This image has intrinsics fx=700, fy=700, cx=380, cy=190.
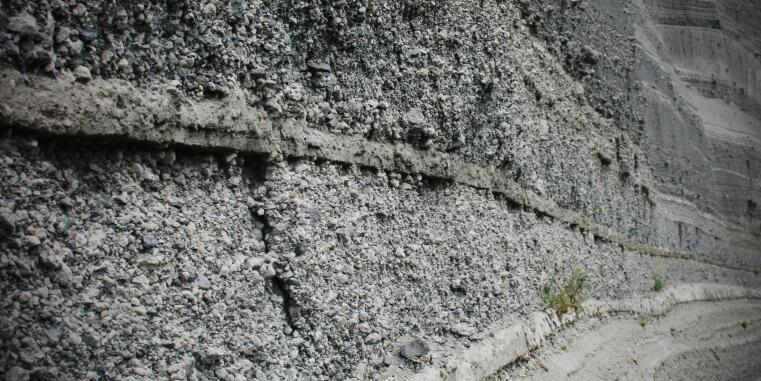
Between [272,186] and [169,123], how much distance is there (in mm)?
650

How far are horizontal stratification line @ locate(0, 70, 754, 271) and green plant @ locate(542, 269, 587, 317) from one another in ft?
6.86

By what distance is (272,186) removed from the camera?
118 inches

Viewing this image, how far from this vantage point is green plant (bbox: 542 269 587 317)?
579cm

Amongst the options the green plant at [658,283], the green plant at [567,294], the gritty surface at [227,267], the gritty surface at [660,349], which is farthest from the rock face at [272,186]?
the green plant at [658,283]

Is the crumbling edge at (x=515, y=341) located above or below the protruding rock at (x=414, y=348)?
below

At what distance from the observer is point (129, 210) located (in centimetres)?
233

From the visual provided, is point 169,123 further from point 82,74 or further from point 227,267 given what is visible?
point 227,267

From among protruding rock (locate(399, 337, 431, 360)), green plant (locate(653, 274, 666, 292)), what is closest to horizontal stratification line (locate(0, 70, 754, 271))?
protruding rock (locate(399, 337, 431, 360))

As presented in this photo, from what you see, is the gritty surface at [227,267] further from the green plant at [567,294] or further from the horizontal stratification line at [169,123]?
the green plant at [567,294]

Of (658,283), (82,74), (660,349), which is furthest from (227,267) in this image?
(658,283)

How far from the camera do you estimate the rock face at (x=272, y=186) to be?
206 centimetres

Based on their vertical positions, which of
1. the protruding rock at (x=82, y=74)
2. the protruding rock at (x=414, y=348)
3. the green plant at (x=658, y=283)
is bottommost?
the green plant at (x=658, y=283)

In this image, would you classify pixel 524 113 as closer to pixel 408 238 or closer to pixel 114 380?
pixel 408 238

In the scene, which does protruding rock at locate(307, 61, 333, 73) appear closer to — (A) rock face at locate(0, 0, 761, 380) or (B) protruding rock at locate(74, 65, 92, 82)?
(A) rock face at locate(0, 0, 761, 380)
